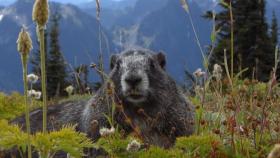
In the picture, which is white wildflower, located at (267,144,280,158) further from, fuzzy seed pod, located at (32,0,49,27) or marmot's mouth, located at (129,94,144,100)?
marmot's mouth, located at (129,94,144,100)

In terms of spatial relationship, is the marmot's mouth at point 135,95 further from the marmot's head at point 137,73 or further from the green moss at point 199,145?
the green moss at point 199,145

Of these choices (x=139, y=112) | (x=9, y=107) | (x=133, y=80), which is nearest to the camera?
(x=139, y=112)

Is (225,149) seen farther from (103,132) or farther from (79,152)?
(79,152)

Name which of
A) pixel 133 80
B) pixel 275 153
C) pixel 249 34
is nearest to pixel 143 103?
pixel 133 80

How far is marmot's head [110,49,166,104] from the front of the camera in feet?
21.6

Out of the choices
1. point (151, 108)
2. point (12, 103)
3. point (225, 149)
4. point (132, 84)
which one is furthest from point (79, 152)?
point (12, 103)

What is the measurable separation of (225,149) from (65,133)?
139cm

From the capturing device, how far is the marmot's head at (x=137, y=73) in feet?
21.6

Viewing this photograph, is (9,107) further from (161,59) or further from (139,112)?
(139,112)

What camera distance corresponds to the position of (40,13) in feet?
8.53

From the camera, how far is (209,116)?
7.20m

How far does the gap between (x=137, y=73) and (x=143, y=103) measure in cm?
49

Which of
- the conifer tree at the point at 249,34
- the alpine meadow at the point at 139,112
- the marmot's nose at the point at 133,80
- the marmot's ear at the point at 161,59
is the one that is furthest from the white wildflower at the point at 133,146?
the conifer tree at the point at 249,34

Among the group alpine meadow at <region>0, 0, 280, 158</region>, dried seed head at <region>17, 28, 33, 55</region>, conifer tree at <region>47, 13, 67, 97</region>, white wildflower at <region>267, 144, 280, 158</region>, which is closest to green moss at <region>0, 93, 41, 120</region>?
alpine meadow at <region>0, 0, 280, 158</region>
